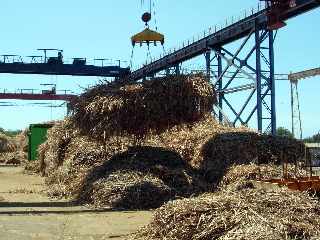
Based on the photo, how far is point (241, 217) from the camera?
7094 mm

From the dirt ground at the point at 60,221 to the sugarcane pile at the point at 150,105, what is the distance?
2654mm

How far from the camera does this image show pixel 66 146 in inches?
852

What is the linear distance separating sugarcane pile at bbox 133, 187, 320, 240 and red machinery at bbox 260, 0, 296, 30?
23.4 meters

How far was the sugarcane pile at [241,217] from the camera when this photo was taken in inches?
267

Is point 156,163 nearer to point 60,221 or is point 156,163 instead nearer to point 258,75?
point 60,221

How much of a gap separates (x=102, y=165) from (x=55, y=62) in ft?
123

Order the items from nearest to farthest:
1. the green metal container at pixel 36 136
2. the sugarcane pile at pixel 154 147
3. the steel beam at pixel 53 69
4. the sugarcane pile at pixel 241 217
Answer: the sugarcane pile at pixel 241 217 → the sugarcane pile at pixel 154 147 → the green metal container at pixel 36 136 → the steel beam at pixel 53 69

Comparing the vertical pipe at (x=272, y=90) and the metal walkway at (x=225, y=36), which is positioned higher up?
the metal walkway at (x=225, y=36)

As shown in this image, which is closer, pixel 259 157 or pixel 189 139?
pixel 259 157

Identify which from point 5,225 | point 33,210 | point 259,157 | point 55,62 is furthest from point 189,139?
point 55,62

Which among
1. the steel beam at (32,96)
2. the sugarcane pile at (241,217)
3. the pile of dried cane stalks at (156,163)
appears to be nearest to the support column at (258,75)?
the pile of dried cane stalks at (156,163)

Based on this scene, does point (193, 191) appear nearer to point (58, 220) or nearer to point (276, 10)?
point (58, 220)

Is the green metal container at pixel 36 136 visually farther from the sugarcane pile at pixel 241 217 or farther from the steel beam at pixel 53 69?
the sugarcane pile at pixel 241 217

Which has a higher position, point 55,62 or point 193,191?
point 55,62
